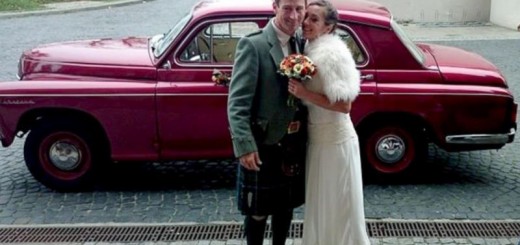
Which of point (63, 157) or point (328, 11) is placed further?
point (63, 157)

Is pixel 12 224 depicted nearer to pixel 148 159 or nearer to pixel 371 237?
pixel 148 159

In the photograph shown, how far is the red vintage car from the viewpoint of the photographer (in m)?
5.92

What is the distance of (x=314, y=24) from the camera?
3.79 m

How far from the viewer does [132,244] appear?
5.01 m

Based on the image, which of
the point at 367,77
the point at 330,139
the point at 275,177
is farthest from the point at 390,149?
the point at 275,177

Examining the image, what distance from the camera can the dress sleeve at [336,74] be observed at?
3779 millimetres

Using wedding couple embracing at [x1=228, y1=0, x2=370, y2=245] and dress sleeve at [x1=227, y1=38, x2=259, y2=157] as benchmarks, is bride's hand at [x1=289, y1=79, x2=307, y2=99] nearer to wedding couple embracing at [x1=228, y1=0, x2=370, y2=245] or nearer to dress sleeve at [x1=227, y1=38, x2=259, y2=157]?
wedding couple embracing at [x1=228, y1=0, x2=370, y2=245]

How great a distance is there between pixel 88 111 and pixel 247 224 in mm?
2372

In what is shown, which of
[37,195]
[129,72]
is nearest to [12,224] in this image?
[37,195]

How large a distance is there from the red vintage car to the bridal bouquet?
2.28 meters

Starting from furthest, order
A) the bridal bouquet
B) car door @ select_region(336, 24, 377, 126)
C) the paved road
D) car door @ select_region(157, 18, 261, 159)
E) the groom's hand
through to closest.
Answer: car door @ select_region(336, 24, 377, 126) < car door @ select_region(157, 18, 261, 159) < the paved road < the groom's hand < the bridal bouquet

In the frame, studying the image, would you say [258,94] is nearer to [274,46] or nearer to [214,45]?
[274,46]

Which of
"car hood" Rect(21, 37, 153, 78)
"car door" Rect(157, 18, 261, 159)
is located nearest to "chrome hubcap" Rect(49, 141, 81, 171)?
"car hood" Rect(21, 37, 153, 78)

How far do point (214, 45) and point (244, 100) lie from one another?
2.54 metres
